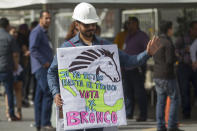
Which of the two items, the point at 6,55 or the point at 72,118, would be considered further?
the point at 6,55

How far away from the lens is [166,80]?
27.3ft

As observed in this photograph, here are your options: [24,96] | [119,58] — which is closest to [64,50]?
[119,58]

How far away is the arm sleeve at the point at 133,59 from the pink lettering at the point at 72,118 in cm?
70

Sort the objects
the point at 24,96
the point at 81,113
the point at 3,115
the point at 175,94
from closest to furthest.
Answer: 1. the point at 81,113
2. the point at 175,94
3. the point at 3,115
4. the point at 24,96

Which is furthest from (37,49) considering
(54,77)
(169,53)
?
(54,77)

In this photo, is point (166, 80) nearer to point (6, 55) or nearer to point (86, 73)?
point (6, 55)

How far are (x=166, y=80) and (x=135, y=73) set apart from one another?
1.97m

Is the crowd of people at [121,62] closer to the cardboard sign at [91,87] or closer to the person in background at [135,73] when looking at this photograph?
the person in background at [135,73]

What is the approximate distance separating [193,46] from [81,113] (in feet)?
18.1

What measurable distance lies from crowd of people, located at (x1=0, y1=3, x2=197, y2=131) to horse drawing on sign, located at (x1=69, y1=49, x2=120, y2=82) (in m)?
0.14

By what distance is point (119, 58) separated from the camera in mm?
5113

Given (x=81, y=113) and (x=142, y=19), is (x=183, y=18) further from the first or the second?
(x=81, y=113)

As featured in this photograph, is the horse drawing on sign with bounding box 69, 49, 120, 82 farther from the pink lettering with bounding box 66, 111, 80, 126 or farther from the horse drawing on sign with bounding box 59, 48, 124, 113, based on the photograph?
the pink lettering with bounding box 66, 111, 80, 126

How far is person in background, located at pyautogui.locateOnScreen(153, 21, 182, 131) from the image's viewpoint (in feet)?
27.2
